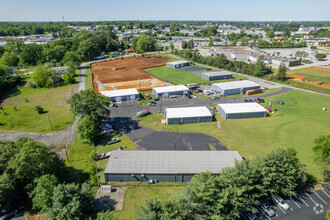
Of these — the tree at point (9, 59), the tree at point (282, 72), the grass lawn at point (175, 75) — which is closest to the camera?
the tree at point (282, 72)

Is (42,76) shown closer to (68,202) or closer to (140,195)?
(68,202)

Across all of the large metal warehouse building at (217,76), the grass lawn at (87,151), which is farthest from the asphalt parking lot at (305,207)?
the large metal warehouse building at (217,76)

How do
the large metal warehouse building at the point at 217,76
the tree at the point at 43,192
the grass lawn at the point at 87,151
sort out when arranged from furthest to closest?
the large metal warehouse building at the point at 217,76
the grass lawn at the point at 87,151
the tree at the point at 43,192

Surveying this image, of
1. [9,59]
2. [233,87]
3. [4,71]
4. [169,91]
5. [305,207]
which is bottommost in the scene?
[305,207]

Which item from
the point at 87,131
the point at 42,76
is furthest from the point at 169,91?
the point at 42,76

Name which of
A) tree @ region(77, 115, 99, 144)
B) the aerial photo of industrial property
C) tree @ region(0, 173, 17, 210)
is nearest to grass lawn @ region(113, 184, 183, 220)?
the aerial photo of industrial property

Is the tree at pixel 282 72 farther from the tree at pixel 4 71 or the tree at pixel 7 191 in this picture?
the tree at pixel 4 71

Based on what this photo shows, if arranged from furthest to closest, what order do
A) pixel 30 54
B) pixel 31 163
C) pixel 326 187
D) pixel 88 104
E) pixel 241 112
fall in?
1. pixel 30 54
2. pixel 241 112
3. pixel 88 104
4. pixel 326 187
5. pixel 31 163
